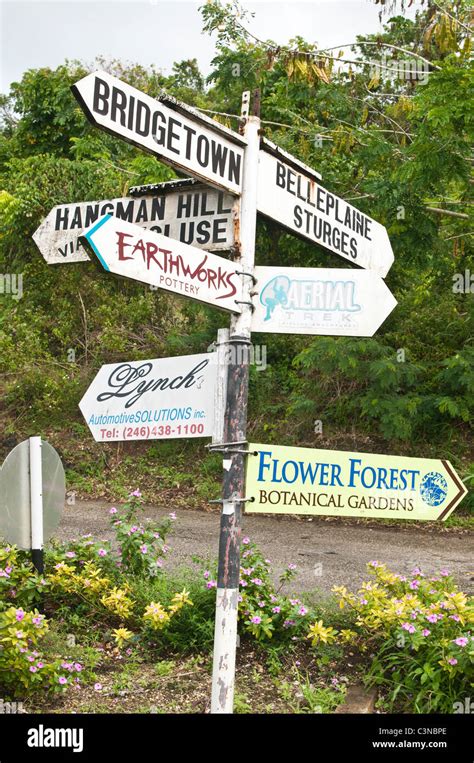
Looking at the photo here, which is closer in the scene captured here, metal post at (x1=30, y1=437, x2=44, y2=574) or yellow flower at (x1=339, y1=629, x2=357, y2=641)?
yellow flower at (x1=339, y1=629, x2=357, y2=641)

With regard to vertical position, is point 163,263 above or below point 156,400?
above

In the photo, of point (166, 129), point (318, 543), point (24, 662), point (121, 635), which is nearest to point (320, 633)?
point (121, 635)

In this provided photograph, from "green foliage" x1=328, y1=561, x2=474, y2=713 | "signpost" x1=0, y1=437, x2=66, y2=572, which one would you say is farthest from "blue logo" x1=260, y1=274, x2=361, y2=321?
"signpost" x1=0, y1=437, x2=66, y2=572

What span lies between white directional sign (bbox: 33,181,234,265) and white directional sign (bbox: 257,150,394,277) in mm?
191

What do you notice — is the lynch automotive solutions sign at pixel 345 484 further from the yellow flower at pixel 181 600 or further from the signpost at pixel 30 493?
the signpost at pixel 30 493

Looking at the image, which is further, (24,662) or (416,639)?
(416,639)

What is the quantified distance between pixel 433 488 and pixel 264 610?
155 centimetres

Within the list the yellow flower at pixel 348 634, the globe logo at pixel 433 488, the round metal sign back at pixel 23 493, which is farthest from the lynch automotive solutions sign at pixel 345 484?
the round metal sign back at pixel 23 493

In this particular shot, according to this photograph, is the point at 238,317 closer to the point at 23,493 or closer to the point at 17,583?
the point at 23,493

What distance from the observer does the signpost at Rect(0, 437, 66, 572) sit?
4785 mm

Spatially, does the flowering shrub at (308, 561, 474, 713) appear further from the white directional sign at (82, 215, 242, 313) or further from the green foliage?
the white directional sign at (82, 215, 242, 313)

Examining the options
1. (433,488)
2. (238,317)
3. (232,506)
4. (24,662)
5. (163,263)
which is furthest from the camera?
(24,662)

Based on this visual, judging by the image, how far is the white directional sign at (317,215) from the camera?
364 centimetres

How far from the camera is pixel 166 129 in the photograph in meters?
3.21
